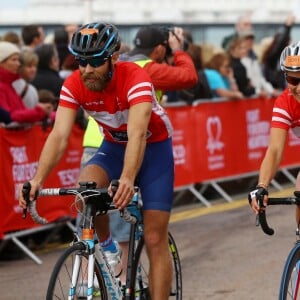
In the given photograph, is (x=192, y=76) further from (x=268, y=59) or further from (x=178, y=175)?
(x=268, y=59)

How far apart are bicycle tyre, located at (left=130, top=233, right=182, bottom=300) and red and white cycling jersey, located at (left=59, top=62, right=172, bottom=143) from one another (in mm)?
797

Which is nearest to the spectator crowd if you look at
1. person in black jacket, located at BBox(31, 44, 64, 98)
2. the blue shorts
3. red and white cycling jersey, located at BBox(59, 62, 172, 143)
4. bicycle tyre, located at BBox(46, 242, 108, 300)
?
person in black jacket, located at BBox(31, 44, 64, 98)

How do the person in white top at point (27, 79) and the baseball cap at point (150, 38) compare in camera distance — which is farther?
the person in white top at point (27, 79)

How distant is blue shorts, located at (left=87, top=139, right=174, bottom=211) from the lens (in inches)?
286

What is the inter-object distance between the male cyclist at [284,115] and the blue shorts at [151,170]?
2.17ft

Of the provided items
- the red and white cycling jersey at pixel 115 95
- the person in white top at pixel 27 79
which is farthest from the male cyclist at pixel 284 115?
the person in white top at pixel 27 79

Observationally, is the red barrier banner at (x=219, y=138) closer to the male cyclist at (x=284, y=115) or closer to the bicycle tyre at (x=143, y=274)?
the bicycle tyre at (x=143, y=274)

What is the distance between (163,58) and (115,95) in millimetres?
2124

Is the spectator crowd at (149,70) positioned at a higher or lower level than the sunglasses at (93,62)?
lower

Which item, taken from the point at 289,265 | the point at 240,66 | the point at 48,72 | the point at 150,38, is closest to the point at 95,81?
the point at 289,265

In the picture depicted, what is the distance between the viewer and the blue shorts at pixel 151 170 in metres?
7.26

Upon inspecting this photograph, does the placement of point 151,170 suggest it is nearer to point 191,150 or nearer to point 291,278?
point 291,278

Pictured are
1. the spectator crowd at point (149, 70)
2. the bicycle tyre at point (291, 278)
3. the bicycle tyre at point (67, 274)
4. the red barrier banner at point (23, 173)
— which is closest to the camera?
the bicycle tyre at point (67, 274)

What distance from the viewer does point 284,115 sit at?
280 inches
